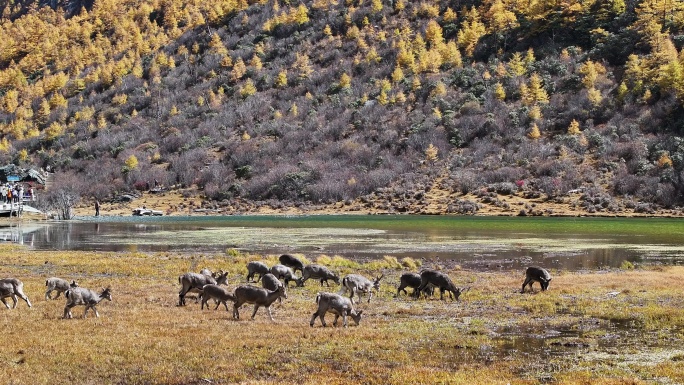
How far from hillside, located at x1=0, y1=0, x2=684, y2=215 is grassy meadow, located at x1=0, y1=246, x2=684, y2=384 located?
247 ft

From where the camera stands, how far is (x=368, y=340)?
702 inches

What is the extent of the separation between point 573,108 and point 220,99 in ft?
288

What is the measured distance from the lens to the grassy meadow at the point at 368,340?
14477 millimetres

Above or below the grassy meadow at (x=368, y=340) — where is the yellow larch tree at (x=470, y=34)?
above

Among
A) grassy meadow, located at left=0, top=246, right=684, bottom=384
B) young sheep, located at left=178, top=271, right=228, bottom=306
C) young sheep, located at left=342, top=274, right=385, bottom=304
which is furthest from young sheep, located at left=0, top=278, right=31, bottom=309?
young sheep, located at left=342, top=274, right=385, bottom=304

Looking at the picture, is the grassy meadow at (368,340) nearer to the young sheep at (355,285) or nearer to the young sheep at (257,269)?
the young sheep at (355,285)

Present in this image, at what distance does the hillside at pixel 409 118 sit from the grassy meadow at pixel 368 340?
2958 inches

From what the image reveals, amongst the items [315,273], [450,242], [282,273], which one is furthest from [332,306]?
[450,242]

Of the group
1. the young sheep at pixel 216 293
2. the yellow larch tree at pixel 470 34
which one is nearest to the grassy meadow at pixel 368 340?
the young sheep at pixel 216 293

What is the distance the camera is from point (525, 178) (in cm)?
11156

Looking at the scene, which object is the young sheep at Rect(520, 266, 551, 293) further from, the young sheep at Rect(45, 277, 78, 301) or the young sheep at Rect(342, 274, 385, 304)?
the young sheep at Rect(45, 277, 78, 301)

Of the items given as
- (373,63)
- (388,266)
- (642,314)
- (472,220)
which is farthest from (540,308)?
(373,63)

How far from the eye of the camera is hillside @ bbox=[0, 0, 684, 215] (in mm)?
111688

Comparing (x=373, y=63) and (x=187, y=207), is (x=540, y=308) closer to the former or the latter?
(x=187, y=207)
